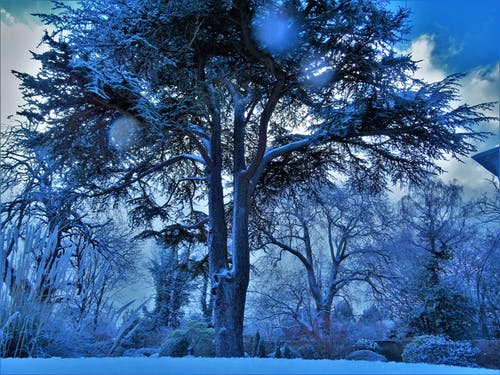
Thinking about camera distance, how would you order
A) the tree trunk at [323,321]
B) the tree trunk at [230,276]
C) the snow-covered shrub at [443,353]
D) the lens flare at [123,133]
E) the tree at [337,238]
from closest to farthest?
the lens flare at [123,133]
the tree trunk at [230,276]
the snow-covered shrub at [443,353]
the tree trunk at [323,321]
the tree at [337,238]

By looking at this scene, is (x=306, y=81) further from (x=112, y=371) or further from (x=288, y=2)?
(x=112, y=371)

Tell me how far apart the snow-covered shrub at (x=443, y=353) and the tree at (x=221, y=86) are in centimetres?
299

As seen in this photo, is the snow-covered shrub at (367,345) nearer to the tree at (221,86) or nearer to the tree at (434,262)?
the tree at (434,262)

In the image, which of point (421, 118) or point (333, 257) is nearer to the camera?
point (421, 118)

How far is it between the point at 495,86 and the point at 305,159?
12.2 feet

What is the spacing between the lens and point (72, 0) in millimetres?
5453

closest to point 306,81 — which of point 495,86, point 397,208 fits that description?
point 495,86

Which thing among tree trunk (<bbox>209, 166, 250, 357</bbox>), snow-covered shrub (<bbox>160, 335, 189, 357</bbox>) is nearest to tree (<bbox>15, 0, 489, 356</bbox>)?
tree trunk (<bbox>209, 166, 250, 357</bbox>)

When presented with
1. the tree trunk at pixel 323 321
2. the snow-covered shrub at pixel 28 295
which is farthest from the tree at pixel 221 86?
the tree trunk at pixel 323 321

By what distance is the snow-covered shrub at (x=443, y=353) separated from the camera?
Result: 6.56m

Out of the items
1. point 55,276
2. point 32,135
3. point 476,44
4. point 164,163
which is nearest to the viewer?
point 55,276

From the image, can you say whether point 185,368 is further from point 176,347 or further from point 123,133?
point 176,347

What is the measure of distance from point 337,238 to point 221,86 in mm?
8524

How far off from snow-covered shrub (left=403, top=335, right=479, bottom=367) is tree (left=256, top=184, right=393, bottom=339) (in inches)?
154
